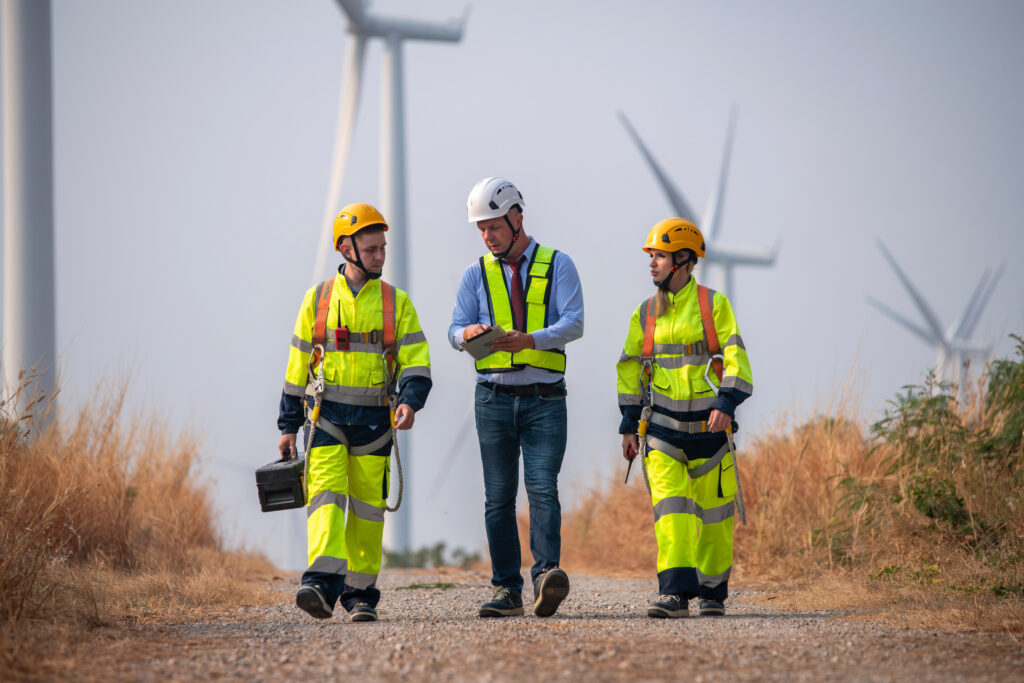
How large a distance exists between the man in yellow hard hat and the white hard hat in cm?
56

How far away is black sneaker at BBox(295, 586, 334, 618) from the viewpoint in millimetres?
5664

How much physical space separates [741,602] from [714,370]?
192cm

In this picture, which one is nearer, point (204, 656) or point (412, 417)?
point (204, 656)

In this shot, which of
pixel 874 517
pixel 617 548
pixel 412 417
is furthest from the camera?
pixel 617 548

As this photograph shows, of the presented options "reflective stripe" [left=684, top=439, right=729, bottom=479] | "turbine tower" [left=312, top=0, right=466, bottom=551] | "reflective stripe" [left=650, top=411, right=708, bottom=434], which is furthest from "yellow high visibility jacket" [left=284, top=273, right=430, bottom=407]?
"turbine tower" [left=312, top=0, right=466, bottom=551]

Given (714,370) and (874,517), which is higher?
(714,370)

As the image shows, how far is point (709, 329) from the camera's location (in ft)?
21.1

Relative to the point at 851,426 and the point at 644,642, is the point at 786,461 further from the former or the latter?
the point at 644,642

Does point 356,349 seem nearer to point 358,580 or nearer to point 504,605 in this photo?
point 358,580

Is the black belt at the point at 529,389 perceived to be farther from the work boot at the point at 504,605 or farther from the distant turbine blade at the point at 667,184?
the distant turbine blade at the point at 667,184

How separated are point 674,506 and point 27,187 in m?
12.0

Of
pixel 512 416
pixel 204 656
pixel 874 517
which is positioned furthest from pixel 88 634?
pixel 874 517

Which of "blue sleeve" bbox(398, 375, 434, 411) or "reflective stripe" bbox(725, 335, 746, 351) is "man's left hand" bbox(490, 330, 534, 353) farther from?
"reflective stripe" bbox(725, 335, 746, 351)

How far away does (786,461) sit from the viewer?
9.96 meters
